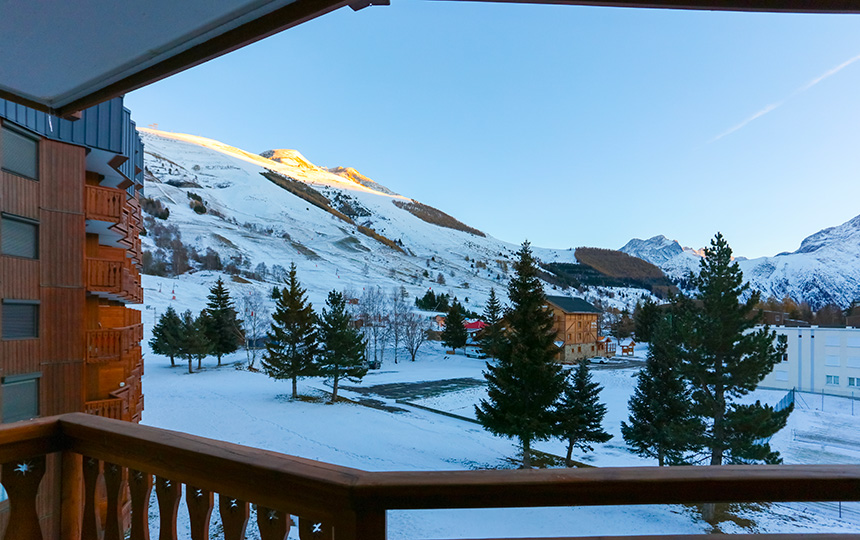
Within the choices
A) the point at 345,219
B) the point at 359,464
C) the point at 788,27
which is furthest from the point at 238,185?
the point at 788,27

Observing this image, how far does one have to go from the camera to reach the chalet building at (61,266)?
5211mm

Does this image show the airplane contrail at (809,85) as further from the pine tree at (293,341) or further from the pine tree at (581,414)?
the pine tree at (293,341)

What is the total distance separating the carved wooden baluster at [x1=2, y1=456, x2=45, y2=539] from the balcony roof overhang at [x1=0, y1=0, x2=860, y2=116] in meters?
1.22

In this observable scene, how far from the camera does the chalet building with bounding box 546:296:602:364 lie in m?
28.8

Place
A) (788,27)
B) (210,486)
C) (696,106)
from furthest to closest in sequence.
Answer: (696,106) → (788,27) → (210,486)

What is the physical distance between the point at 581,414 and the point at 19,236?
11341 millimetres

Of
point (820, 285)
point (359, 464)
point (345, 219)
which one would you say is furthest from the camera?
point (345, 219)

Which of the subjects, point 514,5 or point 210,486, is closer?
point 210,486

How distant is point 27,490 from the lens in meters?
1.22

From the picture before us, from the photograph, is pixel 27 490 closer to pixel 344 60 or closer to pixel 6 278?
pixel 6 278

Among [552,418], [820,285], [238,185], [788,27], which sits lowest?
[552,418]

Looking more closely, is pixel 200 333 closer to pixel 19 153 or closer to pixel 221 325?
pixel 221 325

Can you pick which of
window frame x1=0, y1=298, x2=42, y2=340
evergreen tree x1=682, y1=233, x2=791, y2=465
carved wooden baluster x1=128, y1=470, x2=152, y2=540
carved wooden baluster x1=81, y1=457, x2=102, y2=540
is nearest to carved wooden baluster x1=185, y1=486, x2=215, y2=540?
carved wooden baluster x1=128, y1=470, x2=152, y2=540

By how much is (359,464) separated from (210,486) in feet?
33.8
